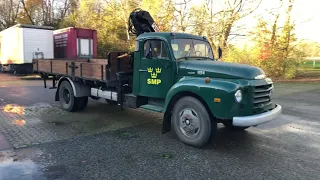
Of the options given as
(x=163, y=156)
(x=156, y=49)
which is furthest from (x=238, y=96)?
(x=156, y=49)

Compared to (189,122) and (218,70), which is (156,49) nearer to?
(218,70)

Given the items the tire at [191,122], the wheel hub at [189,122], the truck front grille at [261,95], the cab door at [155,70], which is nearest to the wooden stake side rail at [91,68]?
the cab door at [155,70]

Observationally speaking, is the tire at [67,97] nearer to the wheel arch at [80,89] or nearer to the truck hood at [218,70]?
the wheel arch at [80,89]

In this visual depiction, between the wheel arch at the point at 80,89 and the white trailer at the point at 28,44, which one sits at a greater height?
the white trailer at the point at 28,44

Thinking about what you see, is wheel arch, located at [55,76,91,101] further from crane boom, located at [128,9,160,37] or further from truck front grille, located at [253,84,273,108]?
truck front grille, located at [253,84,273,108]

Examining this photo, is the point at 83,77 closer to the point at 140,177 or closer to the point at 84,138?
the point at 84,138

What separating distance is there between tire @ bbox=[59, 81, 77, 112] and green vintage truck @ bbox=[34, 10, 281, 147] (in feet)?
2.60

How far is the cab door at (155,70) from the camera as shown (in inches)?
228

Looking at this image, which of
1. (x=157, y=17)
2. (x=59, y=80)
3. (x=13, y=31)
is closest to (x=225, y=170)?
(x=59, y=80)

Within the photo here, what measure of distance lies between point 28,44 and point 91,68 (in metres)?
13.9

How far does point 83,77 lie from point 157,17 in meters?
14.7

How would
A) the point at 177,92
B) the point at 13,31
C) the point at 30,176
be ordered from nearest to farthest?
the point at 30,176
the point at 177,92
the point at 13,31

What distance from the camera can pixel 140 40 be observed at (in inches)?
248

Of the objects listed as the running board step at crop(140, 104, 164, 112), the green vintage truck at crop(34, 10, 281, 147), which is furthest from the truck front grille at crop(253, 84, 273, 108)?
the running board step at crop(140, 104, 164, 112)
